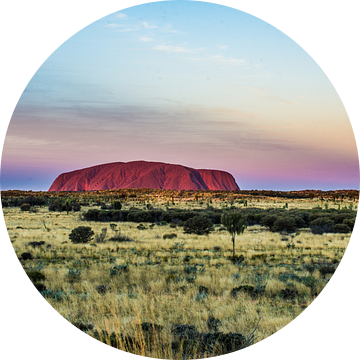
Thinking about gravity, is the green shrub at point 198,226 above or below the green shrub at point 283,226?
below

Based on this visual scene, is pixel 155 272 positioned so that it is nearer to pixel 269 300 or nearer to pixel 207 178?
pixel 269 300

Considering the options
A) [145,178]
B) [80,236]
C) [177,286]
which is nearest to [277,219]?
[80,236]

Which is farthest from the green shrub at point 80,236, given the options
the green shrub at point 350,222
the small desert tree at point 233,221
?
the green shrub at point 350,222

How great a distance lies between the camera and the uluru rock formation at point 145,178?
174 metres

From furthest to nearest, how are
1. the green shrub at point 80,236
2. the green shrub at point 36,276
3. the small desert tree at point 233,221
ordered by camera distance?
the green shrub at point 80,236
the small desert tree at point 233,221
the green shrub at point 36,276

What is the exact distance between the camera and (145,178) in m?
174

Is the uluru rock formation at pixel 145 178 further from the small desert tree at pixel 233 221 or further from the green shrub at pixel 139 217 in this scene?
the small desert tree at pixel 233 221

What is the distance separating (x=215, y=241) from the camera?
20781mm

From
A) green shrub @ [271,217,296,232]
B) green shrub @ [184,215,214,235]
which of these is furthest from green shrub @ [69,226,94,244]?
green shrub @ [271,217,296,232]

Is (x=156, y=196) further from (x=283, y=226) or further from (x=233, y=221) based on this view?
(x=233, y=221)

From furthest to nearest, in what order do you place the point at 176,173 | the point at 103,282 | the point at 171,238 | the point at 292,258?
the point at 176,173 < the point at 171,238 < the point at 292,258 < the point at 103,282

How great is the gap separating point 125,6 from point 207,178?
190190 mm

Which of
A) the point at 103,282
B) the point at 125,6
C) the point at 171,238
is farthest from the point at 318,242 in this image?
the point at 125,6

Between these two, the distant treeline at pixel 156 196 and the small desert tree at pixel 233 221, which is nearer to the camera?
the small desert tree at pixel 233 221
